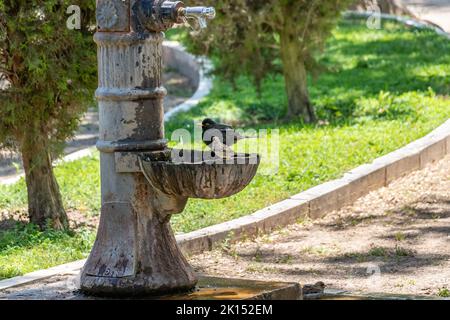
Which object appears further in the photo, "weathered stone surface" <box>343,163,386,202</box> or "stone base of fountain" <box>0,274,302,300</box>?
"weathered stone surface" <box>343,163,386,202</box>

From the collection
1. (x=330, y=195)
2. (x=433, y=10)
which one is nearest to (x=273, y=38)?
(x=330, y=195)

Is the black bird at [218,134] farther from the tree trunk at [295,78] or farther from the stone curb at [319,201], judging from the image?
the tree trunk at [295,78]

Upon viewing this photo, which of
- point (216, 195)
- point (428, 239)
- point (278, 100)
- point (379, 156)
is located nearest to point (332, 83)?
point (278, 100)

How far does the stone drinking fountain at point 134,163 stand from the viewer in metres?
5.57

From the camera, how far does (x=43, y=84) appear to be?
792 cm

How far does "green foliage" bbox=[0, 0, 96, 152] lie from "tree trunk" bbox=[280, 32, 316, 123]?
15.2 ft

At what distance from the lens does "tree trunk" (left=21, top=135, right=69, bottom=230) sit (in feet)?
27.0

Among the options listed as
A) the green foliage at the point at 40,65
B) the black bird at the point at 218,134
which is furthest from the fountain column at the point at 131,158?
the green foliage at the point at 40,65

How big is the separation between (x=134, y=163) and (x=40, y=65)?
2378mm

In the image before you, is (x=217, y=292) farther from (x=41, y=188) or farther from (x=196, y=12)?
(x=41, y=188)

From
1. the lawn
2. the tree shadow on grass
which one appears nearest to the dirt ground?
the lawn

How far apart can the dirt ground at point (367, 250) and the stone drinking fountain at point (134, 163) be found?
1471mm

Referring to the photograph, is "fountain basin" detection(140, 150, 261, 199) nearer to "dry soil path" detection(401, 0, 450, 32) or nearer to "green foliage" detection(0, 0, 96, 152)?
"green foliage" detection(0, 0, 96, 152)
